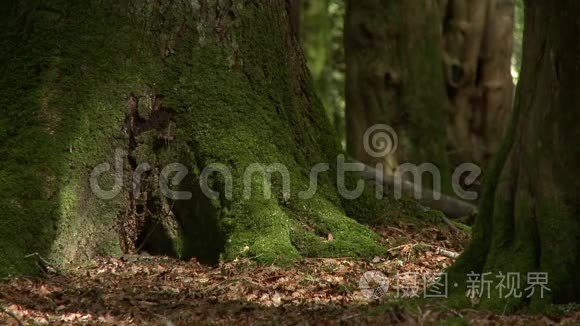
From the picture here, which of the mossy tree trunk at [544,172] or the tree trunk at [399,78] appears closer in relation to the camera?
the mossy tree trunk at [544,172]

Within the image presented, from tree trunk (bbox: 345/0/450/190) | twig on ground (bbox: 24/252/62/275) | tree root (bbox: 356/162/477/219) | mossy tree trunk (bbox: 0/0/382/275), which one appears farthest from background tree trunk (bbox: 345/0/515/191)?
twig on ground (bbox: 24/252/62/275)

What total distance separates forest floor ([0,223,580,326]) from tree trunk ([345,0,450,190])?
18.4 feet

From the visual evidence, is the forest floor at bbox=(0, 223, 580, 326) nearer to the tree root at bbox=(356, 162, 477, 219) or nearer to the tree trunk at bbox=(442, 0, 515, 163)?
the tree root at bbox=(356, 162, 477, 219)

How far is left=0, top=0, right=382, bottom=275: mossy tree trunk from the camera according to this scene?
7777 millimetres

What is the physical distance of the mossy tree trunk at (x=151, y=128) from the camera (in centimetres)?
778

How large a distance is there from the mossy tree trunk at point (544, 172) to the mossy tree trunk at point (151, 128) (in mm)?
2028

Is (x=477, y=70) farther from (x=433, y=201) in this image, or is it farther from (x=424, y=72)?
(x=433, y=201)

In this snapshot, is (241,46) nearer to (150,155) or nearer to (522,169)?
(150,155)

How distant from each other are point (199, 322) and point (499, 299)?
1810 mm

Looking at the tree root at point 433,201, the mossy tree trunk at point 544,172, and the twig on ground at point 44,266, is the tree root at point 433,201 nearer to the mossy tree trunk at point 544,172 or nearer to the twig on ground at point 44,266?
the twig on ground at point 44,266

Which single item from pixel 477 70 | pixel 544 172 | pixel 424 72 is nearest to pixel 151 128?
pixel 544 172

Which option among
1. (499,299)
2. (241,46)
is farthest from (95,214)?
(499,299)

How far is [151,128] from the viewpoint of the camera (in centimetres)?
813

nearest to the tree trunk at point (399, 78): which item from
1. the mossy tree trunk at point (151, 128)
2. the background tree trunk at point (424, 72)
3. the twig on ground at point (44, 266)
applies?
the background tree trunk at point (424, 72)
